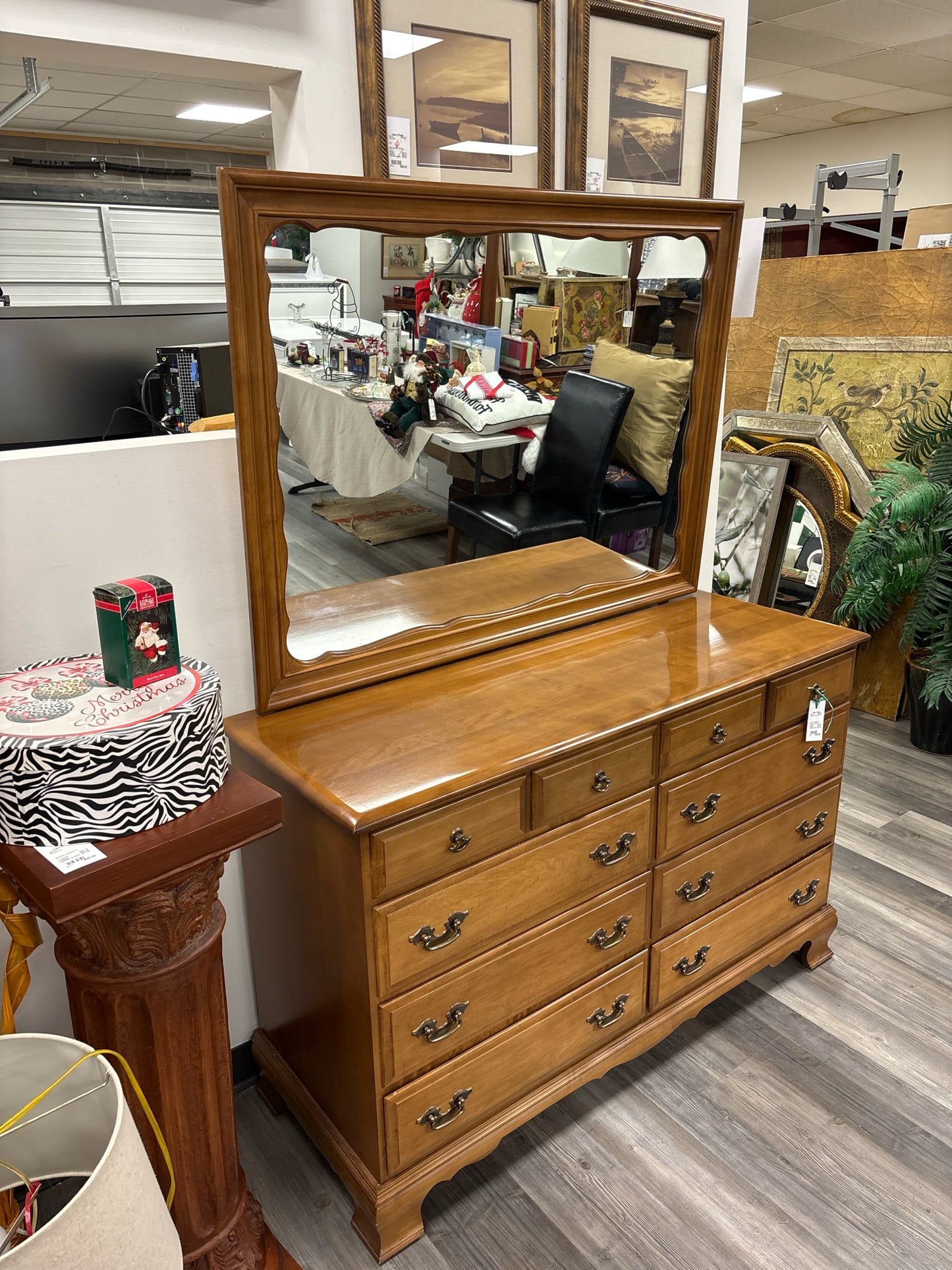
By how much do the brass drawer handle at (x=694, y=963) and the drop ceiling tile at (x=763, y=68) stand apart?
5977 mm

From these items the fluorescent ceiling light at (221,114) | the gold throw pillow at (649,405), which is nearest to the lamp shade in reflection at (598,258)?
the gold throw pillow at (649,405)

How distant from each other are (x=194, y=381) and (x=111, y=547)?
2.27ft

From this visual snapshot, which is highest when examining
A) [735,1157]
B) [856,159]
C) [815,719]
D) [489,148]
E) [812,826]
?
[856,159]

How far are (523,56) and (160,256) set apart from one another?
682cm

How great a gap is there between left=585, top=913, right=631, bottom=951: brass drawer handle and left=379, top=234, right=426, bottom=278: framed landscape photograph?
1.21m

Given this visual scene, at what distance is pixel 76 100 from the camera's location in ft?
20.8

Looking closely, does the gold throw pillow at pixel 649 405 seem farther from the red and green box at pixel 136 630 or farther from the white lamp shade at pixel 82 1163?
the white lamp shade at pixel 82 1163

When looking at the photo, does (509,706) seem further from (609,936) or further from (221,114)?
(221,114)

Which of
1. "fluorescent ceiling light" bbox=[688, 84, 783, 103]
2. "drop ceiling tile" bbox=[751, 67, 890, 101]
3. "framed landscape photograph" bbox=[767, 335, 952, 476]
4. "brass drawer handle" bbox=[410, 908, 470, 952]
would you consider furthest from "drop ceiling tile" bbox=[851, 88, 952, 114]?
"brass drawer handle" bbox=[410, 908, 470, 952]

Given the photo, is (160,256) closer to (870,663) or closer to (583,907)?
(870,663)

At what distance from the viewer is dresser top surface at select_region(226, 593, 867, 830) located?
1.43 meters

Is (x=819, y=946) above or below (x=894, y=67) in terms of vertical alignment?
below

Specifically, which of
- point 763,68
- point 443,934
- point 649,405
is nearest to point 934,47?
point 763,68

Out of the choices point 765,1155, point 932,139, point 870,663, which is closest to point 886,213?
point 870,663
